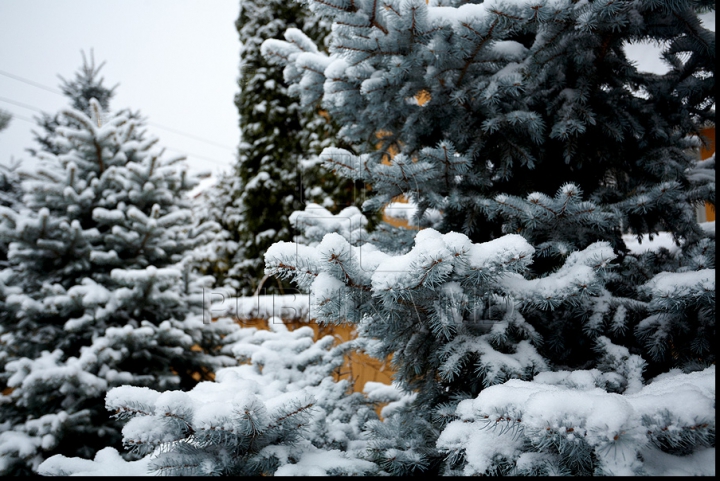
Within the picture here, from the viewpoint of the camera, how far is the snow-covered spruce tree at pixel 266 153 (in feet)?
20.7

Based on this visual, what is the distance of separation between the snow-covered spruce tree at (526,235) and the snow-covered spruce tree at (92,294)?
1.98 meters

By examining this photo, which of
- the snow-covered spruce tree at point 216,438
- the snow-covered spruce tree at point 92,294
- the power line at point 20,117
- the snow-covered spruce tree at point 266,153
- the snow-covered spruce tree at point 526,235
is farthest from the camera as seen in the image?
the snow-covered spruce tree at point 266,153

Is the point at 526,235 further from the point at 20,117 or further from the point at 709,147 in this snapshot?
the point at 20,117

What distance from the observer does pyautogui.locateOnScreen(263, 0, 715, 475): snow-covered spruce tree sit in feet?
3.28

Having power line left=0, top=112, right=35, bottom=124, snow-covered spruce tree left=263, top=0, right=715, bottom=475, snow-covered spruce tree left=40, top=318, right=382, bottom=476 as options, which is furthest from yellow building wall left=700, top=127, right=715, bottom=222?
power line left=0, top=112, right=35, bottom=124

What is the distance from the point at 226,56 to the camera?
25.2ft

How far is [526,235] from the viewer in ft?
5.18

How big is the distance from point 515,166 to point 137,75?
A: 23.3 feet

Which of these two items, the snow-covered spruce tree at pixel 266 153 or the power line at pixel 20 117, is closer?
the power line at pixel 20 117

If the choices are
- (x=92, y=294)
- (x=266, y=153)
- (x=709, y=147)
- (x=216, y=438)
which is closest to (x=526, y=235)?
(x=216, y=438)

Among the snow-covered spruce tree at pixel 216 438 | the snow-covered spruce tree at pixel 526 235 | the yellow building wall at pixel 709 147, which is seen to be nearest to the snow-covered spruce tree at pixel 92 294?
the snow-covered spruce tree at pixel 216 438

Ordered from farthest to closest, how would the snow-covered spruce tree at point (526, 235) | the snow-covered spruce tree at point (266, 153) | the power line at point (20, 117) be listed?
1. the snow-covered spruce tree at point (266, 153)
2. the power line at point (20, 117)
3. the snow-covered spruce tree at point (526, 235)

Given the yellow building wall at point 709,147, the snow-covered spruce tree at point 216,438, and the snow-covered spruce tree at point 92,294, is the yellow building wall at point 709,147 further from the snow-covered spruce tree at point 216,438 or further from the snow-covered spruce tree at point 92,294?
the snow-covered spruce tree at point 92,294

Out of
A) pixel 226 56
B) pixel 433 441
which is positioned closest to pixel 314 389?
pixel 433 441
